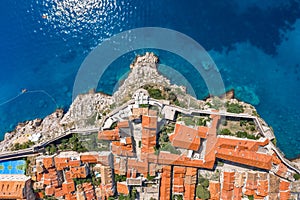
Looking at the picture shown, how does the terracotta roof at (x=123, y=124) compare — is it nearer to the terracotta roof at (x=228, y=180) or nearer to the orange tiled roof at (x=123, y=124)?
the orange tiled roof at (x=123, y=124)

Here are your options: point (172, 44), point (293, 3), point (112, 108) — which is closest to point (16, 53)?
point (112, 108)

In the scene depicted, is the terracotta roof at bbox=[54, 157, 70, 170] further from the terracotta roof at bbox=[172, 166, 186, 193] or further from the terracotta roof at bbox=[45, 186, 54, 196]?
the terracotta roof at bbox=[172, 166, 186, 193]

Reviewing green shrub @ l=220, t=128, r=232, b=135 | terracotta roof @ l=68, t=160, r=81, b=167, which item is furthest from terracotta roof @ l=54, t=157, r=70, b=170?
green shrub @ l=220, t=128, r=232, b=135

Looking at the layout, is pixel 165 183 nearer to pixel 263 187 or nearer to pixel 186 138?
pixel 186 138

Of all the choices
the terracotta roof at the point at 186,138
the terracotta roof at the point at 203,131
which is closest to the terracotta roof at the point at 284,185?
the terracotta roof at the point at 203,131

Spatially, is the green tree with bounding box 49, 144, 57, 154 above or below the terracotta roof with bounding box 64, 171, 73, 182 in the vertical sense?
above

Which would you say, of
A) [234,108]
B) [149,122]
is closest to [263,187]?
[234,108]
